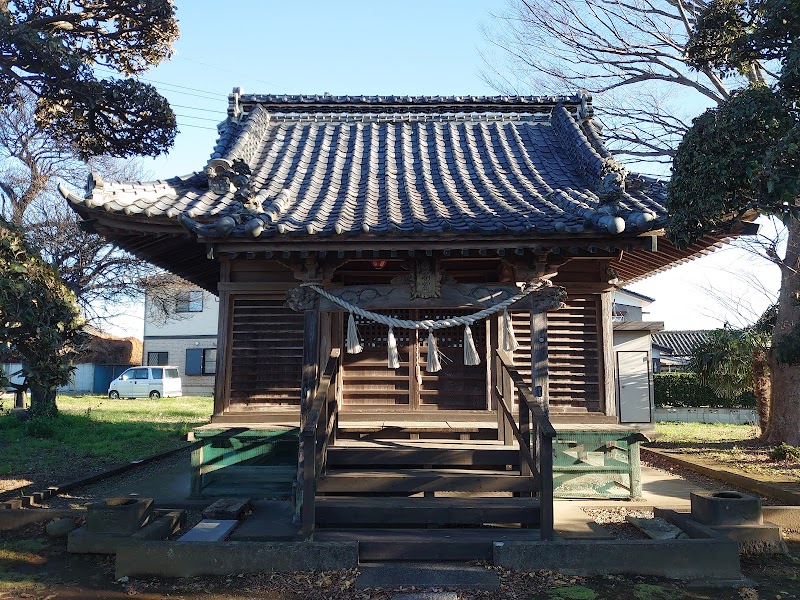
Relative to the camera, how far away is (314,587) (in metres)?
5.31

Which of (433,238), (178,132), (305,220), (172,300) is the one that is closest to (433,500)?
(433,238)

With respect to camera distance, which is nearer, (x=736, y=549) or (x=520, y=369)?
(x=736, y=549)

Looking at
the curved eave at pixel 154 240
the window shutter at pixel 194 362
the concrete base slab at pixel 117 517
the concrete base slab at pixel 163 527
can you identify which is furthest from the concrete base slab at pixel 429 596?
the window shutter at pixel 194 362

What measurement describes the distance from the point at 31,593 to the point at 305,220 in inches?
189

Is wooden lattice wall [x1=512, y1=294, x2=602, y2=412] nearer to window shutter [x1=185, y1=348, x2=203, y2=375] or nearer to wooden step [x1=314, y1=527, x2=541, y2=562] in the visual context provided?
wooden step [x1=314, y1=527, x2=541, y2=562]

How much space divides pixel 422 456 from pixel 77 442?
1106cm

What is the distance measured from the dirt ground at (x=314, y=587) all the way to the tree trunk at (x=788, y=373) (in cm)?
841

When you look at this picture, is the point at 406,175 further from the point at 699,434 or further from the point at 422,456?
the point at 699,434

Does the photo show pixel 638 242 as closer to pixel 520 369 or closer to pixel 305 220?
pixel 520 369

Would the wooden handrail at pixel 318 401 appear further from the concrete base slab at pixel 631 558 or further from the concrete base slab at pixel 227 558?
the concrete base slab at pixel 631 558

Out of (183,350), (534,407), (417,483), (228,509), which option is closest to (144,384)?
(183,350)

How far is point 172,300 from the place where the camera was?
29281 mm

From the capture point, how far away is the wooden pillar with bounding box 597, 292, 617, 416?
8578 millimetres

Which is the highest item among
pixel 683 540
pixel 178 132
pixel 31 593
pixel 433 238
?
pixel 178 132
